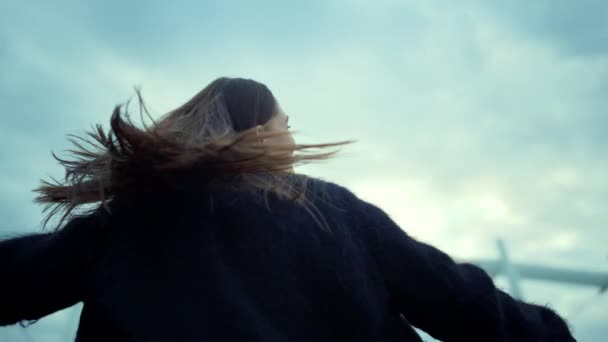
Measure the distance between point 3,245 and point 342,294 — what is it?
0.79 metres

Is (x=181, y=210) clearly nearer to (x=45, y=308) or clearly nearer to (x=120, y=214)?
(x=120, y=214)

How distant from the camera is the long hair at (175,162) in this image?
2.89 feet

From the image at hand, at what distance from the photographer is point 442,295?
2.92 feet

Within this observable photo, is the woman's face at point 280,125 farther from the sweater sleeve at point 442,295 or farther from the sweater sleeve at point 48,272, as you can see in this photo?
the sweater sleeve at point 48,272

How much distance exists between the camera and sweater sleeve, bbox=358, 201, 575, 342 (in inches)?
35.2

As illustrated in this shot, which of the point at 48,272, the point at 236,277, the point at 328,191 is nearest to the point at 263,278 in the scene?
Answer: the point at 236,277

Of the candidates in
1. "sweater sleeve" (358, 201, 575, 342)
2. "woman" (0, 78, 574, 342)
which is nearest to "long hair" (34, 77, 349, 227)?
"woman" (0, 78, 574, 342)

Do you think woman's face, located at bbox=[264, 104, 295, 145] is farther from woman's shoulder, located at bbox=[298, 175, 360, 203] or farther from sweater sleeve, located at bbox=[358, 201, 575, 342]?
sweater sleeve, located at bbox=[358, 201, 575, 342]

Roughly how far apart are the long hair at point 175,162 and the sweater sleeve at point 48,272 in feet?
0.18

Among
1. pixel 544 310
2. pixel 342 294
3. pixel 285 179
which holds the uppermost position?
pixel 285 179

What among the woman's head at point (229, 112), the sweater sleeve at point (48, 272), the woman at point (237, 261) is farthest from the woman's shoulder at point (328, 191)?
the sweater sleeve at point (48, 272)

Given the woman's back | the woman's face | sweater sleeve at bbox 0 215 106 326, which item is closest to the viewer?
the woman's back

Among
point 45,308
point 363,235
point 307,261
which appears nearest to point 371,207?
point 363,235

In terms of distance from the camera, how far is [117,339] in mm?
853
